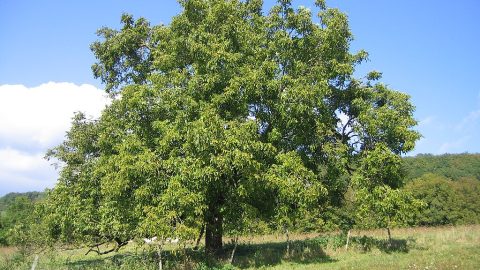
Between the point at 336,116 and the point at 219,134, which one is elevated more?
the point at 336,116

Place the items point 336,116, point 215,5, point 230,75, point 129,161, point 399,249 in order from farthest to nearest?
point 336,116 → point 399,249 → point 215,5 → point 230,75 → point 129,161

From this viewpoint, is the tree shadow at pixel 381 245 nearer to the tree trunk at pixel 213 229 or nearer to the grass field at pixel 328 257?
the grass field at pixel 328 257

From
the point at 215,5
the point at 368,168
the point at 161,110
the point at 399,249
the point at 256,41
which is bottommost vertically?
the point at 399,249

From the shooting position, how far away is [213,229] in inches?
738

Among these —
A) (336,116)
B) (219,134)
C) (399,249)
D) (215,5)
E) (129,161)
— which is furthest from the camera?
(336,116)

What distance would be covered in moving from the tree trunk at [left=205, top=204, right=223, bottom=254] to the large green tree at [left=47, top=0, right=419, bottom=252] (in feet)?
0.23

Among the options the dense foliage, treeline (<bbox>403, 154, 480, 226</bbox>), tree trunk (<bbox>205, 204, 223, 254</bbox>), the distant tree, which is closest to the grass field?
tree trunk (<bbox>205, 204, 223, 254</bbox>)

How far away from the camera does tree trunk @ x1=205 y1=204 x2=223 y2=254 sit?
1833 cm

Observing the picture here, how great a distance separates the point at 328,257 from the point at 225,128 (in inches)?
339

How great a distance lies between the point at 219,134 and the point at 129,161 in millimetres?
3992

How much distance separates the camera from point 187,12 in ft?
65.0

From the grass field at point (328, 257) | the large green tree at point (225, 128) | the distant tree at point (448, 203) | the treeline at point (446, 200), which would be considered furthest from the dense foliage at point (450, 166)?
the large green tree at point (225, 128)

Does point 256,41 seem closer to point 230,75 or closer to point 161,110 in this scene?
point 230,75

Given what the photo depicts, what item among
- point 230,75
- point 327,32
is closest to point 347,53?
point 327,32
